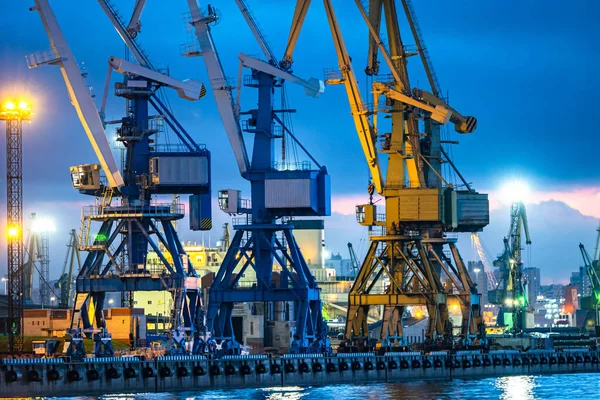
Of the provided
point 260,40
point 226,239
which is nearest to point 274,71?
point 260,40

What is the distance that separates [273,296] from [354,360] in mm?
7024

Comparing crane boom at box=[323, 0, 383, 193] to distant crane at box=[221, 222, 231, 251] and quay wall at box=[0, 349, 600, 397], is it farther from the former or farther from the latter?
distant crane at box=[221, 222, 231, 251]

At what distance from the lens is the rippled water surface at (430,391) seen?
279 feet

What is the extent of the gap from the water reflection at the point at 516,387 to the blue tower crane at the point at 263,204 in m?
13.0

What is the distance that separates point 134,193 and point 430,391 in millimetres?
23115

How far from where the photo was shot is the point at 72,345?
91.5 meters

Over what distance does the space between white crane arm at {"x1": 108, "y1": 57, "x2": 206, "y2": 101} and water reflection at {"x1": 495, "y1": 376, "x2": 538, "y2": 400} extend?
91.3 feet

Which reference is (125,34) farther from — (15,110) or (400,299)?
(400,299)

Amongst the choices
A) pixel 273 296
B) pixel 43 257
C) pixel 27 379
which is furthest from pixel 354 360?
pixel 43 257

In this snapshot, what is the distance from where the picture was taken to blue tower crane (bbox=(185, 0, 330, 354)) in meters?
98.9

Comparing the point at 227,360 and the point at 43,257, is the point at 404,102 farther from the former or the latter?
the point at 43,257

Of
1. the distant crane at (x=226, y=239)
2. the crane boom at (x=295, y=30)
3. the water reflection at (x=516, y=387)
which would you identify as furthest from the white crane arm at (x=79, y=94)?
the distant crane at (x=226, y=239)

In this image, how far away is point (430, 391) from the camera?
9062 centimetres

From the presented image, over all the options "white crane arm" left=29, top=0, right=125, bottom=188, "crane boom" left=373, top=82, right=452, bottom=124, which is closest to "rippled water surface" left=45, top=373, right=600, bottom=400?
"white crane arm" left=29, top=0, right=125, bottom=188
